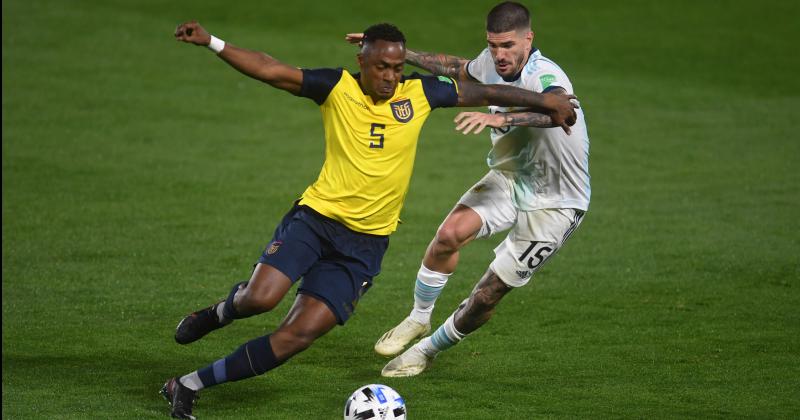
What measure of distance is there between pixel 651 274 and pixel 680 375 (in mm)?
3152

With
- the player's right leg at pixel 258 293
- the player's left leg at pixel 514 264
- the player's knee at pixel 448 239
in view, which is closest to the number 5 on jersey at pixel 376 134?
the player's right leg at pixel 258 293

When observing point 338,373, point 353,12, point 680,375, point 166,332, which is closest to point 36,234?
point 166,332

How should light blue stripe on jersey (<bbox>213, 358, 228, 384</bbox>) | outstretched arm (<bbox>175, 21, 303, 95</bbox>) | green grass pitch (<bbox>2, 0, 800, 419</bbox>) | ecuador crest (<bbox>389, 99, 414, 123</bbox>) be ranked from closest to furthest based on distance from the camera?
outstretched arm (<bbox>175, 21, 303, 95</bbox>), light blue stripe on jersey (<bbox>213, 358, 228, 384</bbox>), ecuador crest (<bbox>389, 99, 414, 123</bbox>), green grass pitch (<bbox>2, 0, 800, 419</bbox>)

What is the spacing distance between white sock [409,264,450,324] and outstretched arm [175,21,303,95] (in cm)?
209

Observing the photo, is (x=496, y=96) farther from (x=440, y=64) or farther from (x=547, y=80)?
(x=440, y=64)

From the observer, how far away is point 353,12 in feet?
76.6

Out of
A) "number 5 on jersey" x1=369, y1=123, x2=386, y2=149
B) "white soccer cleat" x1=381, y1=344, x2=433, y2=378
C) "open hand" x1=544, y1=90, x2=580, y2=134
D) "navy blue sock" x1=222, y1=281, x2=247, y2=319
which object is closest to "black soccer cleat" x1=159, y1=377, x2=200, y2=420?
"navy blue sock" x1=222, y1=281, x2=247, y2=319

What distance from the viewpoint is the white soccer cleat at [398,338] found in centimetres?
841

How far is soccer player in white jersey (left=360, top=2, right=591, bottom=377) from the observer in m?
7.98

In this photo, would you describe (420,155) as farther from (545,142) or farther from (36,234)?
(545,142)

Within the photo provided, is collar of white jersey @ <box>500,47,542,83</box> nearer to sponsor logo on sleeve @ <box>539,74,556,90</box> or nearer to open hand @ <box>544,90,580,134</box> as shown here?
sponsor logo on sleeve @ <box>539,74,556,90</box>

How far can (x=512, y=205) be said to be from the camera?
825cm

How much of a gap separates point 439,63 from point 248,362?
2.92 m

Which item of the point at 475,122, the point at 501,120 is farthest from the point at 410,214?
the point at 475,122
